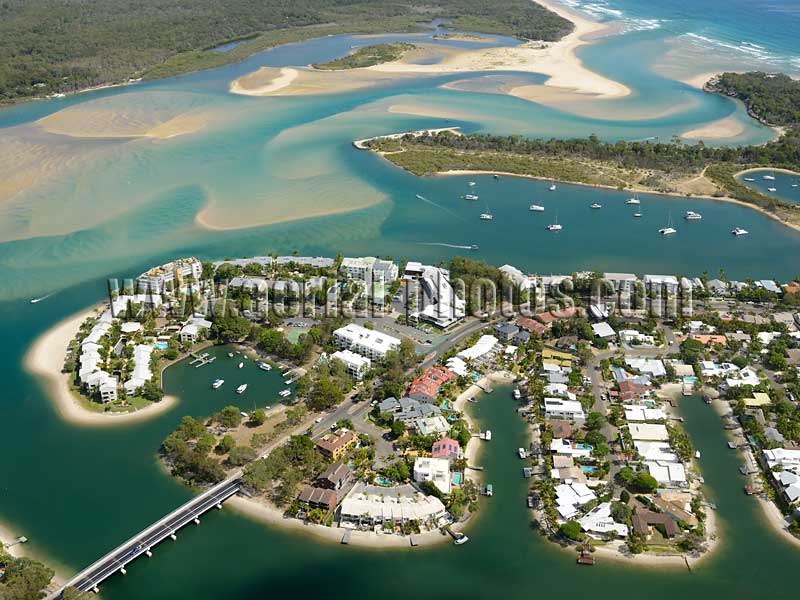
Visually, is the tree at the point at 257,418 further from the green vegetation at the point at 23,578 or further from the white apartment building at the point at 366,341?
the green vegetation at the point at 23,578

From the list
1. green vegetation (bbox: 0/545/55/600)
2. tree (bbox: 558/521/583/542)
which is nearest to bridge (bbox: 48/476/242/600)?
green vegetation (bbox: 0/545/55/600)

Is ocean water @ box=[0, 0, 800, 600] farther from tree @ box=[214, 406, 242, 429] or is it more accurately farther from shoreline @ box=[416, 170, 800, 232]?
tree @ box=[214, 406, 242, 429]

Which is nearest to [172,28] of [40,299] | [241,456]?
[40,299]

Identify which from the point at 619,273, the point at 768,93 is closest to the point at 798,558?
the point at 619,273

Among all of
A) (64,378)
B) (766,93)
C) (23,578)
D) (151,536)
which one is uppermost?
(766,93)

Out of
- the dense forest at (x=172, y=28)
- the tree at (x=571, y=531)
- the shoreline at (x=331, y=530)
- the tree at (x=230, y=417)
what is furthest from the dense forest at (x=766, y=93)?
the tree at (x=230, y=417)

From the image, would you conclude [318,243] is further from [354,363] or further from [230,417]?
[230,417]
